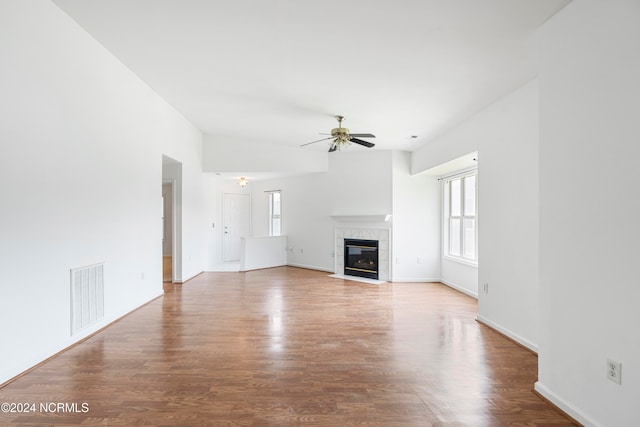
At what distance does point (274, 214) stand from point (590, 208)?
761cm

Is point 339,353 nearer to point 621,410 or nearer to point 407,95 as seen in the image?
point 621,410

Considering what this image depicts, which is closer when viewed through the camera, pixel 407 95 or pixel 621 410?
pixel 621 410

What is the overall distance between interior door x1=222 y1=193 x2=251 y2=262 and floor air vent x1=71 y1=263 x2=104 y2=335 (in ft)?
16.6

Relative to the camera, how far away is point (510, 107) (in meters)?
3.51

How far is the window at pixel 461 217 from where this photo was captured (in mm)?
5426

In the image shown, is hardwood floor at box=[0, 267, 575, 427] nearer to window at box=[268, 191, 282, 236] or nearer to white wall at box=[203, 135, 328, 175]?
white wall at box=[203, 135, 328, 175]

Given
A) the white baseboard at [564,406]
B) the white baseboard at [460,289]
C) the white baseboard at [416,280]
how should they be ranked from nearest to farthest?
1. the white baseboard at [564,406]
2. the white baseboard at [460,289]
3. the white baseboard at [416,280]

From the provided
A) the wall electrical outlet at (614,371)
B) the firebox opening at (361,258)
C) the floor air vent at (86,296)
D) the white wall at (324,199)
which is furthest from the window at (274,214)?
the wall electrical outlet at (614,371)

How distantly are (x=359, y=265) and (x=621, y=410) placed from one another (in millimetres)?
5408

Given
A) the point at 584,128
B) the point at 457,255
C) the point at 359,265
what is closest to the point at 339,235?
the point at 359,265

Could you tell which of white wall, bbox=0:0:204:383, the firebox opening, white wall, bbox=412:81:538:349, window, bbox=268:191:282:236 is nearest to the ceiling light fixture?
white wall, bbox=412:81:538:349

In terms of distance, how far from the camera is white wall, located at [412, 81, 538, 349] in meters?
3.17

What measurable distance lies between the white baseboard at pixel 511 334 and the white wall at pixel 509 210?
0.03 feet

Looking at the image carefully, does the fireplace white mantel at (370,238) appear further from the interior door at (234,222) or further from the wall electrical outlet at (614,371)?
the wall electrical outlet at (614,371)
